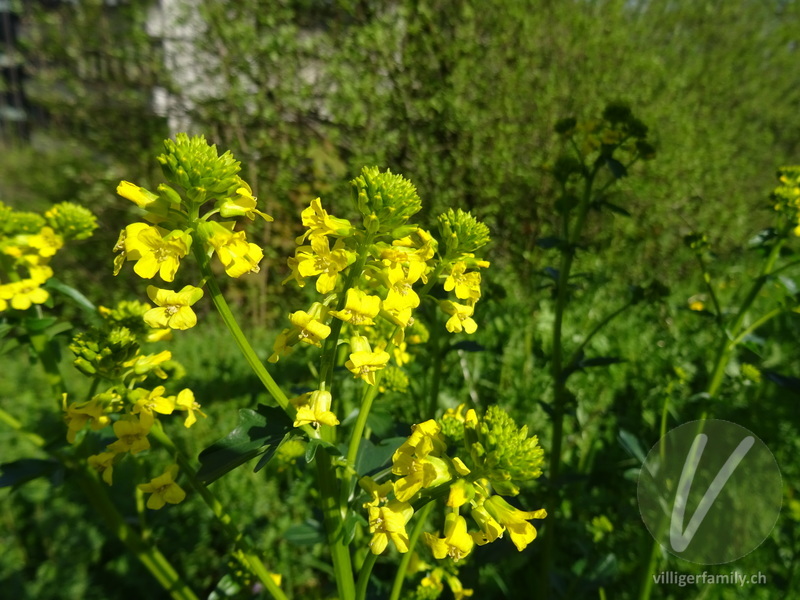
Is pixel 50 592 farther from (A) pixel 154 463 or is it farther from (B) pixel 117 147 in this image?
(B) pixel 117 147

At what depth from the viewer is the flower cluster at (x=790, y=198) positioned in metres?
1.66

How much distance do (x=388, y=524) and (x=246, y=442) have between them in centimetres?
27

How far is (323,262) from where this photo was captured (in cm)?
87

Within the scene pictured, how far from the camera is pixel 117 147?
4910 millimetres

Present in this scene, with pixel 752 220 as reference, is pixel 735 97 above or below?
above

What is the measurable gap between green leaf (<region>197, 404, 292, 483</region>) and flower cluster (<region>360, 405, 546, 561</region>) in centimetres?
20

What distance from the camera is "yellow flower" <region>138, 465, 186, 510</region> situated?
0.99 metres

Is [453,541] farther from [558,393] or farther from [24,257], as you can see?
[24,257]

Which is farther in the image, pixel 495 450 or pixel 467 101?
pixel 467 101

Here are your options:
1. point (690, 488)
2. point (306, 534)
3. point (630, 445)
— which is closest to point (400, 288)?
point (306, 534)

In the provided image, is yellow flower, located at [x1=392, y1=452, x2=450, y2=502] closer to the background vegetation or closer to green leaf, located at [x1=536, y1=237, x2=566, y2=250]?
green leaf, located at [x1=536, y1=237, x2=566, y2=250]

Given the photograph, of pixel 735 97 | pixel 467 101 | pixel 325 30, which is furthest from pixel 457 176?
pixel 735 97

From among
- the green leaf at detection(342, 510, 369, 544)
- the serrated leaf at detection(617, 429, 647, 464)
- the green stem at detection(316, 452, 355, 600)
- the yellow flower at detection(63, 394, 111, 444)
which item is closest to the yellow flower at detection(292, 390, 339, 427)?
the green stem at detection(316, 452, 355, 600)

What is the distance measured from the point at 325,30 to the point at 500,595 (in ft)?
15.8
